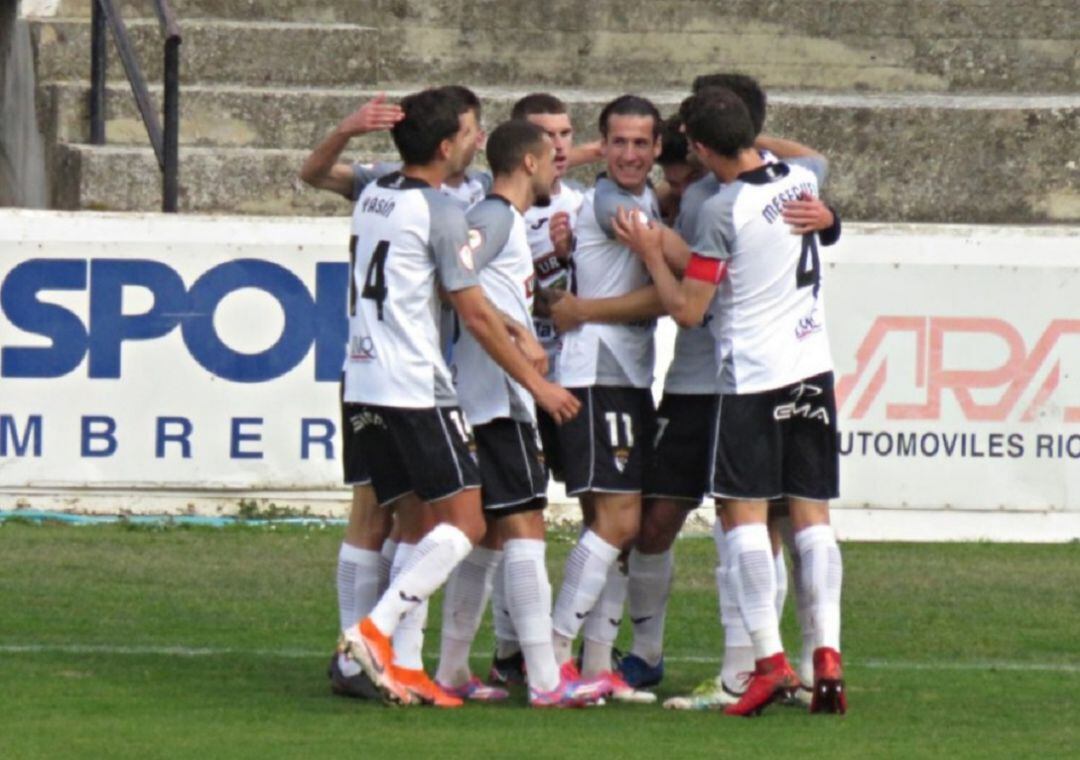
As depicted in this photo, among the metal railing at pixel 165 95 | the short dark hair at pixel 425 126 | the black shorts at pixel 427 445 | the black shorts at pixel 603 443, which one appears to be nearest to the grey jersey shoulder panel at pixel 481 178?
the short dark hair at pixel 425 126

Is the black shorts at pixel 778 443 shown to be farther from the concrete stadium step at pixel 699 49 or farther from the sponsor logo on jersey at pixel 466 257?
the concrete stadium step at pixel 699 49

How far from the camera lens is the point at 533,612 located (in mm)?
7441

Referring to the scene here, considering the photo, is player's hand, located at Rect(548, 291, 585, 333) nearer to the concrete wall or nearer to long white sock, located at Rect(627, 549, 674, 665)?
long white sock, located at Rect(627, 549, 674, 665)

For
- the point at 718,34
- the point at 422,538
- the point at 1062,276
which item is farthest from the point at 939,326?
the point at 718,34

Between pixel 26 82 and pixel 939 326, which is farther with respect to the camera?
pixel 26 82

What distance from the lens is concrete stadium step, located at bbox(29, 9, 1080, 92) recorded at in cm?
1734

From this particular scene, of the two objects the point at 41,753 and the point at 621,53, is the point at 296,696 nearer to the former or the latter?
the point at 41,753

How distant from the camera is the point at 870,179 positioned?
52.0ft

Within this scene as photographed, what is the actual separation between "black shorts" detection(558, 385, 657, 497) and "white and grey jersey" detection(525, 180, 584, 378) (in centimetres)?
44

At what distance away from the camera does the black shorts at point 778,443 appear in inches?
288


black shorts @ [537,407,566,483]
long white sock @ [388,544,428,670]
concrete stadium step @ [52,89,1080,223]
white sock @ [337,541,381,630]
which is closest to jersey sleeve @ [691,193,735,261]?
black shorts @ [537,407,566,483]

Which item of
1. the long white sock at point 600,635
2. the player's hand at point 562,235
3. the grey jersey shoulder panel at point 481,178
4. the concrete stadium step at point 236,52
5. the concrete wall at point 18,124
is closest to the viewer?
the long white sock at point 600,635

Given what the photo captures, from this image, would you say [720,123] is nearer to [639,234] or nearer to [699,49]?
[639,234]

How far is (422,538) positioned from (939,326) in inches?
203
